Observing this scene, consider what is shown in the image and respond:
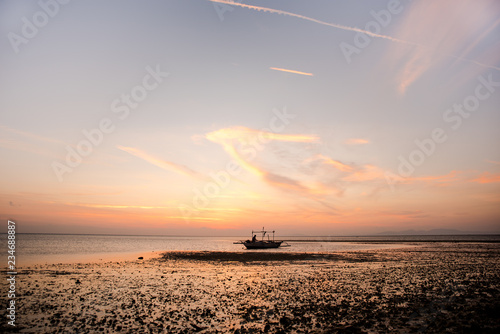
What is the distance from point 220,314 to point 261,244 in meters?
71.3

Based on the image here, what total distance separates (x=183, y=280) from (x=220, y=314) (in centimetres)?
1315

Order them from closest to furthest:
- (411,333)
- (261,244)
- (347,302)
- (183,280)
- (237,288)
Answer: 1. (411,333)
2. (347,302)
3. (237,288)
4. (183,280)
5. (261,244)

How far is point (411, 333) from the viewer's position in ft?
41.0

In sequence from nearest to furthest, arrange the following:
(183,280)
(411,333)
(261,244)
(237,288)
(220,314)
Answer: (411,333) → (220,314) → (237,288) → (183,280) → (261,244)

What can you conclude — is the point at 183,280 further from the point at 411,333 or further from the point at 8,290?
the point at 411,333

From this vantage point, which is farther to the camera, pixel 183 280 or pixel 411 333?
pixel 183 280

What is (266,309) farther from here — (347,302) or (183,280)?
(183,280)

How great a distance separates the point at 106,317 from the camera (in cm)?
1560

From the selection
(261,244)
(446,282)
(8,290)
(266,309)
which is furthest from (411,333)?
(261,244)

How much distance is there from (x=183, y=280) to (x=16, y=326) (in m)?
15.3

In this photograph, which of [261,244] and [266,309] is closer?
[266,309]

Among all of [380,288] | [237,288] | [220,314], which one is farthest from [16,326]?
[380,288]

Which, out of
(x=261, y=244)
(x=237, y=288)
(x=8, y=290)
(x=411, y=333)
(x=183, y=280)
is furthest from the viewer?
(x=261, y=244)

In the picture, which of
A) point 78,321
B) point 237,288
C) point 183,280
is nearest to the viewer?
point 78,321
